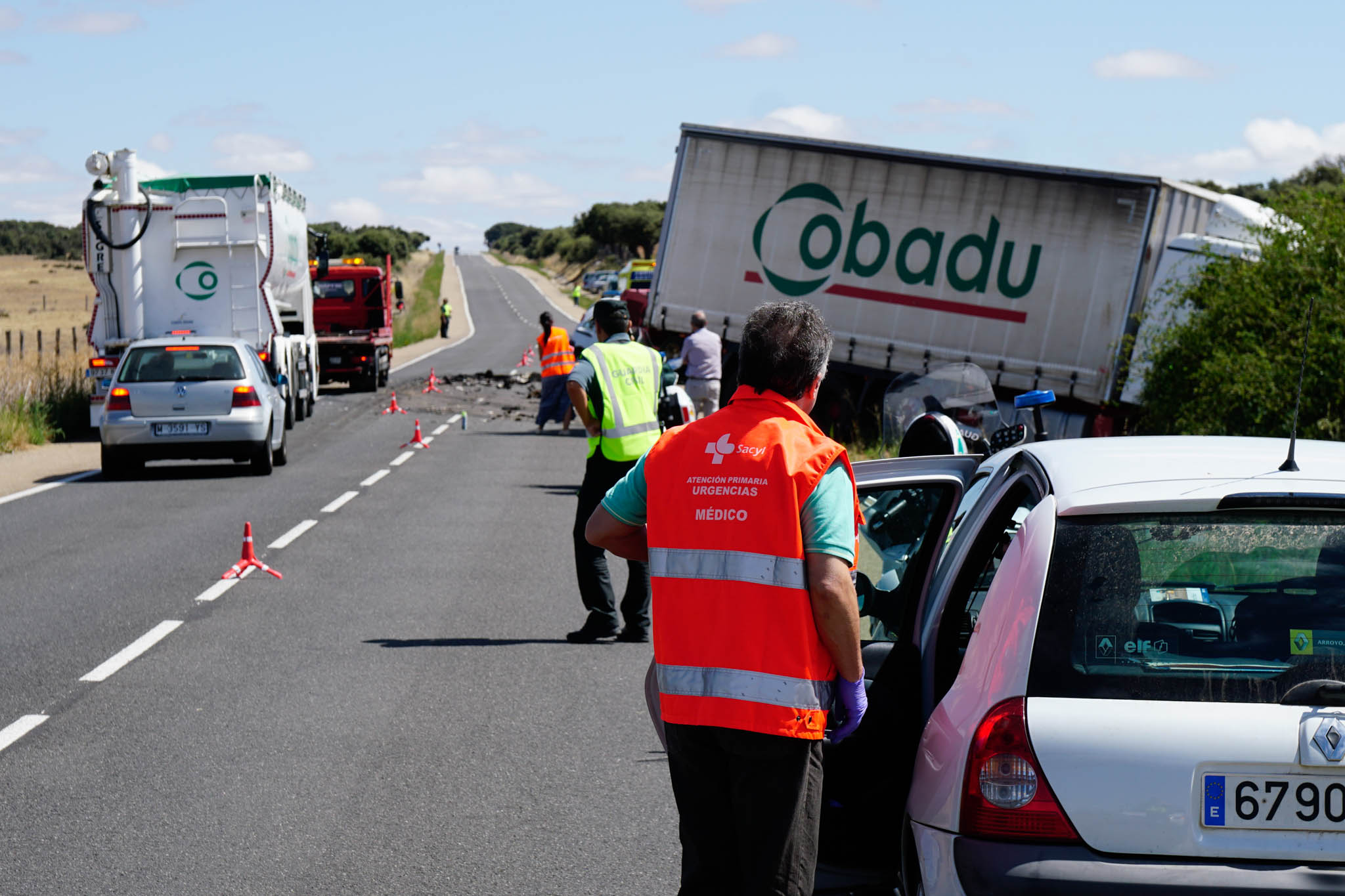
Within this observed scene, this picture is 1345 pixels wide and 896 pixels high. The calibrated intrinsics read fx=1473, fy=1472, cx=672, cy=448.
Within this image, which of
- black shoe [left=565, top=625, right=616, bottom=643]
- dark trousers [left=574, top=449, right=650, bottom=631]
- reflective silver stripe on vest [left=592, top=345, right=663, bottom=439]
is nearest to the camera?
reflective silver stripe on vest [left=592, top=345, right=663, bottom=439]

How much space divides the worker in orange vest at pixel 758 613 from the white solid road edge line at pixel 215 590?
6801 millimetres

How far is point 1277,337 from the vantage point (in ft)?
43.2

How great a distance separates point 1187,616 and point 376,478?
570 inches

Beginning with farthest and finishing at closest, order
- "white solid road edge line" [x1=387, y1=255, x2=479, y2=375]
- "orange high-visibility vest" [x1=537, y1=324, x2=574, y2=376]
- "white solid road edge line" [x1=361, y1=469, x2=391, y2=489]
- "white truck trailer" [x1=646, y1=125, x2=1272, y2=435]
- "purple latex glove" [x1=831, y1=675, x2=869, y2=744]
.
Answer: "white solid road edge line" [x1=387, y1=255, x2=479, y2=375]
"white truck trailer" [x1=646, y1=125, x2=1272, y2=435]
"orange high-visibility vest" [x1=537, y1=324, x2=574, y2=376]
"white solid road edge line" [x1=361, y1=469, x2=391, y2=489]
"purple latex glove" [x1=831, y1=675, x2=869, y2=744]

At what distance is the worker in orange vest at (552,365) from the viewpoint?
19.0 metres

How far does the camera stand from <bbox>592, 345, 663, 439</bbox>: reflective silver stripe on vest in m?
7.86

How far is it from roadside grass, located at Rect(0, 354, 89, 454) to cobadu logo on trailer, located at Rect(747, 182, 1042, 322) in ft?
35.0

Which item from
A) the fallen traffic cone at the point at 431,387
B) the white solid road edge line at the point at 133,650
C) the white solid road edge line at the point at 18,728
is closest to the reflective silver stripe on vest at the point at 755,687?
the white solid road edge line at the point at 18,728

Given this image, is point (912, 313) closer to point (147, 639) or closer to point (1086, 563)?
point (147, 639)

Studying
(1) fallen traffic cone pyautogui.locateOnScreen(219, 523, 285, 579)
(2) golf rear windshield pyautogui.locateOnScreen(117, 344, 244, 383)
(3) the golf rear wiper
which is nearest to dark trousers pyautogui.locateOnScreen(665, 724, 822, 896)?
(3) the golf rear wiper

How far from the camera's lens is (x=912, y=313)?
20344mm

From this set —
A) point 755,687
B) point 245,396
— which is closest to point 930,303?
→ point 245,396

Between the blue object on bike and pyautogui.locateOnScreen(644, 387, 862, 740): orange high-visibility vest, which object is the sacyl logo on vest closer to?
pyautogui.locateOnScreen(644, 387, 862, 740): orange high-visibility vest

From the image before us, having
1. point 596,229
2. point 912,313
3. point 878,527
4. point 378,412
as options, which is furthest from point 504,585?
point 596,229
